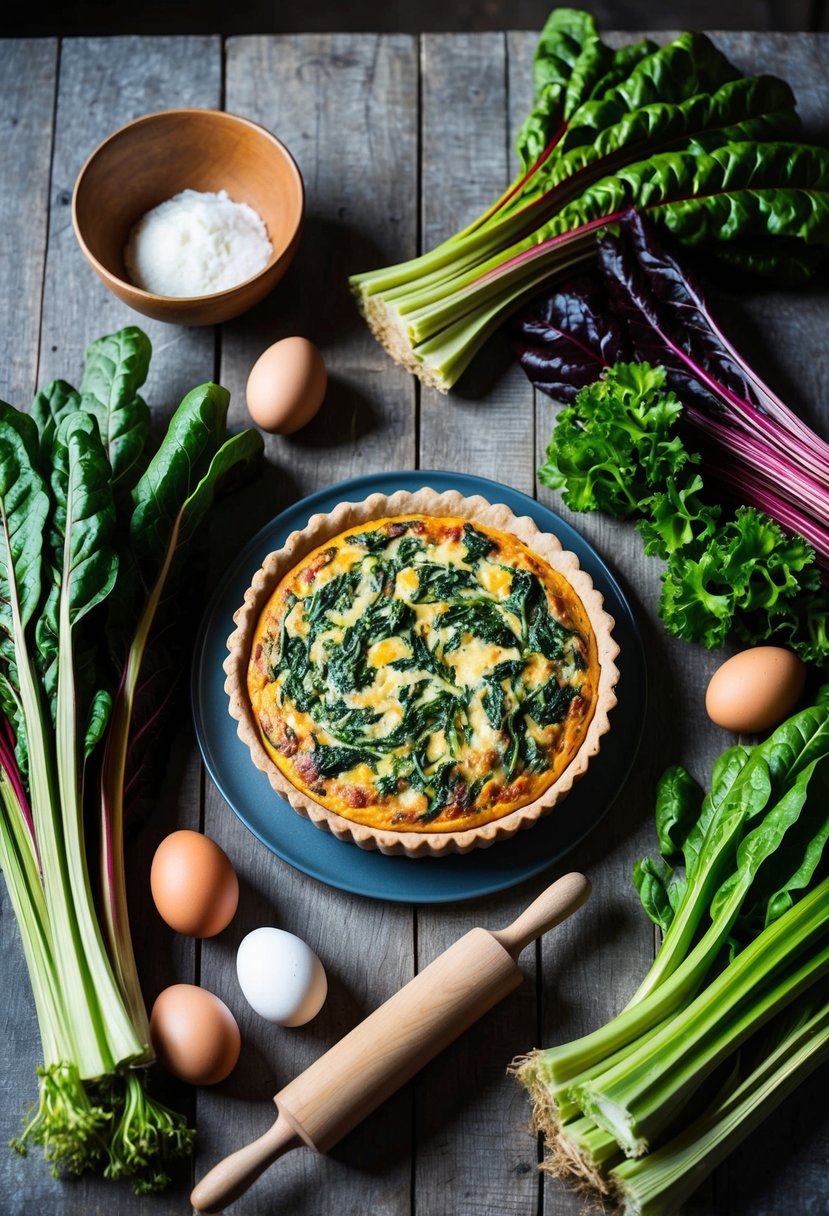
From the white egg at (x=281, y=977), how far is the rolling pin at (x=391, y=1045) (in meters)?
0.12

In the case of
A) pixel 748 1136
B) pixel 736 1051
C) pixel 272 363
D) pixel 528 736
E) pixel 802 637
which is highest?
pixel 272 363

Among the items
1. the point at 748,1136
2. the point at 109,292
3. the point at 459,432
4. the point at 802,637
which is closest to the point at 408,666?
the point at 459,432

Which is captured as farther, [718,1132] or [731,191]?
[731,191]

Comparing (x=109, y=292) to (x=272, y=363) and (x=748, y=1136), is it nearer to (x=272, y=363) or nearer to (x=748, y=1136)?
(x=272, y=363)

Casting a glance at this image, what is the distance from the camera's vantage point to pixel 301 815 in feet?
8.98

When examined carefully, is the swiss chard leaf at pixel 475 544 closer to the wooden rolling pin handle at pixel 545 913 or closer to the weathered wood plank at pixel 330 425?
the weathered wood plank at pixel 330 425

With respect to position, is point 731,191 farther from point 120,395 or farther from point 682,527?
point 120,395

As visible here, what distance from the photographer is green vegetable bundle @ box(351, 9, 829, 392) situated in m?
3.13

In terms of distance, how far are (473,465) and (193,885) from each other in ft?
4.62

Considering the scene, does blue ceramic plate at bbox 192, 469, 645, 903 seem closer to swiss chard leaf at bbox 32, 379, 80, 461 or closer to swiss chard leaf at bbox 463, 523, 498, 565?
swiss chard leaf at bbox 463, 523, 498, 565

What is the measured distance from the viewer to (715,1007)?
2480 mm

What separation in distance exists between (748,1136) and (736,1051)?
22 cm

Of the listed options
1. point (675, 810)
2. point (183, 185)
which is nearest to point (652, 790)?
point (675, 810)

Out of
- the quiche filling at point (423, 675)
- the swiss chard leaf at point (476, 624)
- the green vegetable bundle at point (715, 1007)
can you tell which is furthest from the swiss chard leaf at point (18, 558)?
the green vegetable bundle at point (715, 1007)
